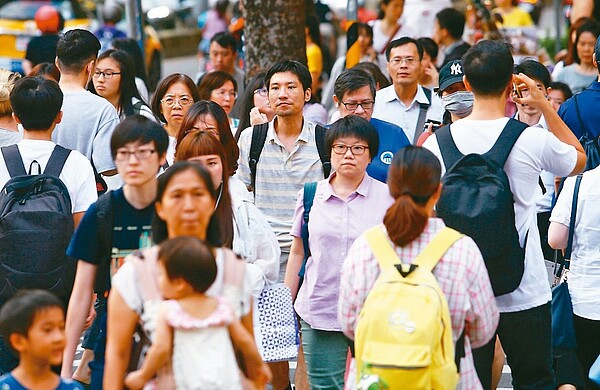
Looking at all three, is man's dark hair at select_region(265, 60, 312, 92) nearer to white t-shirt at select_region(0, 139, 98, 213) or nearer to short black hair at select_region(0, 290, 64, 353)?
white t-shirt at select_region(0, 139, 98, 213)

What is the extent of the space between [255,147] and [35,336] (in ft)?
9.30

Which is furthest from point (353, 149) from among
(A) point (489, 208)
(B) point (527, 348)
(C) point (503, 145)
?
(B) point (527, 348)

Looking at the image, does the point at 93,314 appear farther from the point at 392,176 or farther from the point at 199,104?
the point at 392,176

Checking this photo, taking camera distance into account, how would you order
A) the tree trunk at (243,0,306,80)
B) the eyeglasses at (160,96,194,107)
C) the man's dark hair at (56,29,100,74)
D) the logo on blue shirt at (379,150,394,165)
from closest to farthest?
the logo on blue shirt at (379,150,394,165)
the man's dark hair at (56,29,100,74)
the eyeglasses at (160,96,194,107)
the tree trunk at (243,0,306,80)

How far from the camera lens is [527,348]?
5.67 meters

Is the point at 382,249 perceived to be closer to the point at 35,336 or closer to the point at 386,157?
the point at 35,336

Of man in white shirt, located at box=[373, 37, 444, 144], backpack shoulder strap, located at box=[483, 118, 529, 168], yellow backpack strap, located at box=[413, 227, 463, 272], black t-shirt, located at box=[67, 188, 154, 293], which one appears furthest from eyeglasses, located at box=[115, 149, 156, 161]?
man in white shirt, located at box=[373, 37, 444, 144]

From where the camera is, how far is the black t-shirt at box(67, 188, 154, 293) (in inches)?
200

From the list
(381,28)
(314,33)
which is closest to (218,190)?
(381,28)

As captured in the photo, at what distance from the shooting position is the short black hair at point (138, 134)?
508 centimetres

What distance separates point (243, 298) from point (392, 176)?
0.77m

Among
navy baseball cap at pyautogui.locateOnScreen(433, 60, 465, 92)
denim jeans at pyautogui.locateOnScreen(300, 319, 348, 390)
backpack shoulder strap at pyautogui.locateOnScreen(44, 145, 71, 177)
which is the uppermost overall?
navy baseball cap at pyautogui.locateOnScreen(433, 60, 465, 92)

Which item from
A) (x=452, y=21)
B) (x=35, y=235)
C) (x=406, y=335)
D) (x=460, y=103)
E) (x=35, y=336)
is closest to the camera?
(x=406, y=335)

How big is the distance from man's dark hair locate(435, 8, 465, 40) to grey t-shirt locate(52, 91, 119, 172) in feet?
18.4
